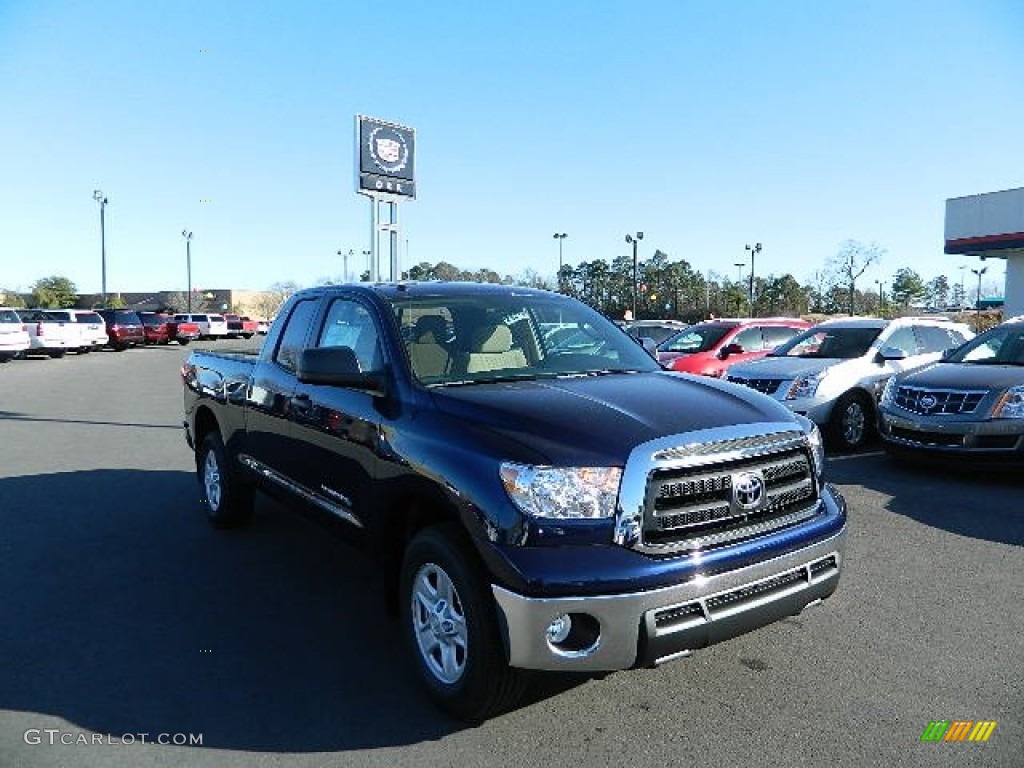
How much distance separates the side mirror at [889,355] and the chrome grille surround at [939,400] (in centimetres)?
162

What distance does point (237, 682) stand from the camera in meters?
3.65

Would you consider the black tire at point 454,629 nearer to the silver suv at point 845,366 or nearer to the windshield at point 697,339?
the silver suv at point 845,366

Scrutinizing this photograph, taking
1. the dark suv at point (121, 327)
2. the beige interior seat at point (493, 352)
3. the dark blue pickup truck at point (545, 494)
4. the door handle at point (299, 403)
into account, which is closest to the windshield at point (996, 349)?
the dark blue pickup truck at point (545, 494)

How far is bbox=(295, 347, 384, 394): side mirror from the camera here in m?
3.79

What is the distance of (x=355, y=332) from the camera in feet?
14.8

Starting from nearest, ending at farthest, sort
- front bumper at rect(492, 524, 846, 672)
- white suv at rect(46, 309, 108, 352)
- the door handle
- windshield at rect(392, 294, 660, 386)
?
front bumper at rect(492, 524, 846, 672) < windshield at rect(392, 294, 660, 386) < the door handle < white suv at rect(46, 309, 108, 352)

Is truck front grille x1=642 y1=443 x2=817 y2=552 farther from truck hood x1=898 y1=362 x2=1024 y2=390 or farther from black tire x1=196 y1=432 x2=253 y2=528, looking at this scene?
truck hood x1=898 y1=362 x2=1024 y2=390

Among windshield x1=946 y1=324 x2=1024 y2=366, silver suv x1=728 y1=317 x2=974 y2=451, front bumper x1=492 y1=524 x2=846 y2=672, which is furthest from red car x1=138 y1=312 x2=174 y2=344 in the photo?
front bumper x1=492 y1=524 x2=846 y2=672

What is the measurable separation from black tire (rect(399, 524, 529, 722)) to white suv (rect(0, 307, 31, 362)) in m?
26.1

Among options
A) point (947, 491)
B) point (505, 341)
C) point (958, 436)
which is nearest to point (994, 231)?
point (958, 436)

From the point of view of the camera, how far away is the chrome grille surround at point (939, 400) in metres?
7.64

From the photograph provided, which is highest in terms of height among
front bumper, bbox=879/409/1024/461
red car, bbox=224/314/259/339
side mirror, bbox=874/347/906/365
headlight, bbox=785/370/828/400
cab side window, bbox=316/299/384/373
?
cab side window, bbox=316/299/384/373

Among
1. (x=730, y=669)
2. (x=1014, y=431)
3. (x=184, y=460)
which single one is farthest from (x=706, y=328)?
(x=730, y=669)

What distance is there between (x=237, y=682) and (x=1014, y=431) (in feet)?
23.0
